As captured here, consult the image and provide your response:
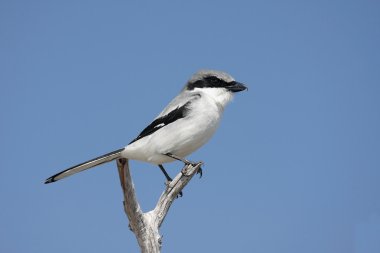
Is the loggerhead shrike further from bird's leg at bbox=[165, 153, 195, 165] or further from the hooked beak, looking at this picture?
the hooked beak

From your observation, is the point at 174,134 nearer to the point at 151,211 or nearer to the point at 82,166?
the point at 151,211

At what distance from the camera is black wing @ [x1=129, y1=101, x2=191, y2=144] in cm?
602

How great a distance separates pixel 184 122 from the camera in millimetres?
5930

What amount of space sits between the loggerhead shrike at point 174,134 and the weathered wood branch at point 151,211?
0.55 feet

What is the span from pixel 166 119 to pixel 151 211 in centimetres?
120

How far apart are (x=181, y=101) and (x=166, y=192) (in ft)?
3.95

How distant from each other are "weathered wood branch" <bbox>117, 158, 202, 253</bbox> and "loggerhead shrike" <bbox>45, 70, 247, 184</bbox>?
17 centimetres

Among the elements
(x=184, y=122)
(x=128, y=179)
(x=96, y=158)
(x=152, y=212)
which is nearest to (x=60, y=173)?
(x=96, y=158)

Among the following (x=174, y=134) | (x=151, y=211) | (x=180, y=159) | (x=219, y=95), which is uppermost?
(x=219, y=95)

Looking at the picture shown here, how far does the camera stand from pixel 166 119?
6.04 m

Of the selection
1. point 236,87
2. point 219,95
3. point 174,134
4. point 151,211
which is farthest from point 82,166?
point 236,87

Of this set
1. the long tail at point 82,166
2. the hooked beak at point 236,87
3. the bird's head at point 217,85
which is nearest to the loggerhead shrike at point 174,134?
the long tail at point 82,166

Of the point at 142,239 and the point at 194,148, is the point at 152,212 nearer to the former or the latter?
the point at 142,239

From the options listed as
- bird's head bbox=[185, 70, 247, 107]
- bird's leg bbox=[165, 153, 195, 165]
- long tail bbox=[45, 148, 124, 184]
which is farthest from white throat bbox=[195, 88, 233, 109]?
long tail bbox=[45, 148, 124, 184]
